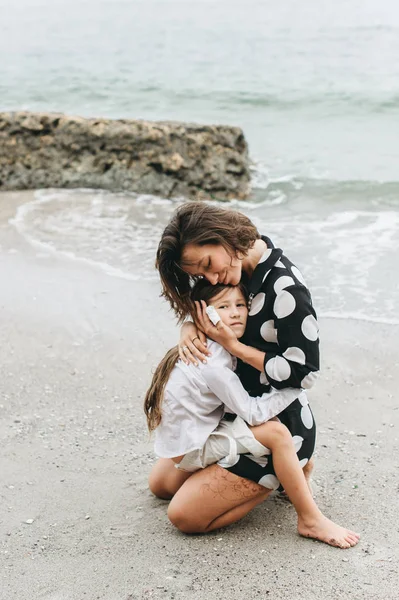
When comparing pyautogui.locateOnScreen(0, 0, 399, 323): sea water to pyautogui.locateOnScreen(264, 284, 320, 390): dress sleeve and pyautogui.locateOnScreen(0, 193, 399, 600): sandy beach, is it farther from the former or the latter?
pyautogui.locateOnScreen(264, 284, 320, 390): dress sleeve

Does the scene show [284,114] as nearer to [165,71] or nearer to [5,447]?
[165,71]

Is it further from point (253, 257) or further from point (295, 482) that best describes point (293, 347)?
point (295, 482)

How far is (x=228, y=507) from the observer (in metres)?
3.27

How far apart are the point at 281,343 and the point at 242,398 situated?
0.90 feet

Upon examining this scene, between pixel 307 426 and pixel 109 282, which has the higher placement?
pixel 307 426

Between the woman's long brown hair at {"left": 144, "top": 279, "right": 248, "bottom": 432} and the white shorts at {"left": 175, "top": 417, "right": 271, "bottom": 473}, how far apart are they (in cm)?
22

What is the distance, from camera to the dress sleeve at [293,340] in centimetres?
314

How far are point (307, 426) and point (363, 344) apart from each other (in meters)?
2.13

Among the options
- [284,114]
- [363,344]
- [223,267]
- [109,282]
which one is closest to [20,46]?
[284,114]

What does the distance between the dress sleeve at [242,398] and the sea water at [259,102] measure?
274 centimetres

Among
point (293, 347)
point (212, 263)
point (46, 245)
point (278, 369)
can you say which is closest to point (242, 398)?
point (278, 369)

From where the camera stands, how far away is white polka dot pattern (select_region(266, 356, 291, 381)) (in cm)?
314

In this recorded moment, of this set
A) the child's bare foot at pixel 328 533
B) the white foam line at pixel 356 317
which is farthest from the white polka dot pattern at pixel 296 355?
the white foam line at pixel 356 317

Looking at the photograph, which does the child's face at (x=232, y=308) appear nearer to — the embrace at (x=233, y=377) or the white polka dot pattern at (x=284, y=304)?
the embrace at (x=233, y=377)
